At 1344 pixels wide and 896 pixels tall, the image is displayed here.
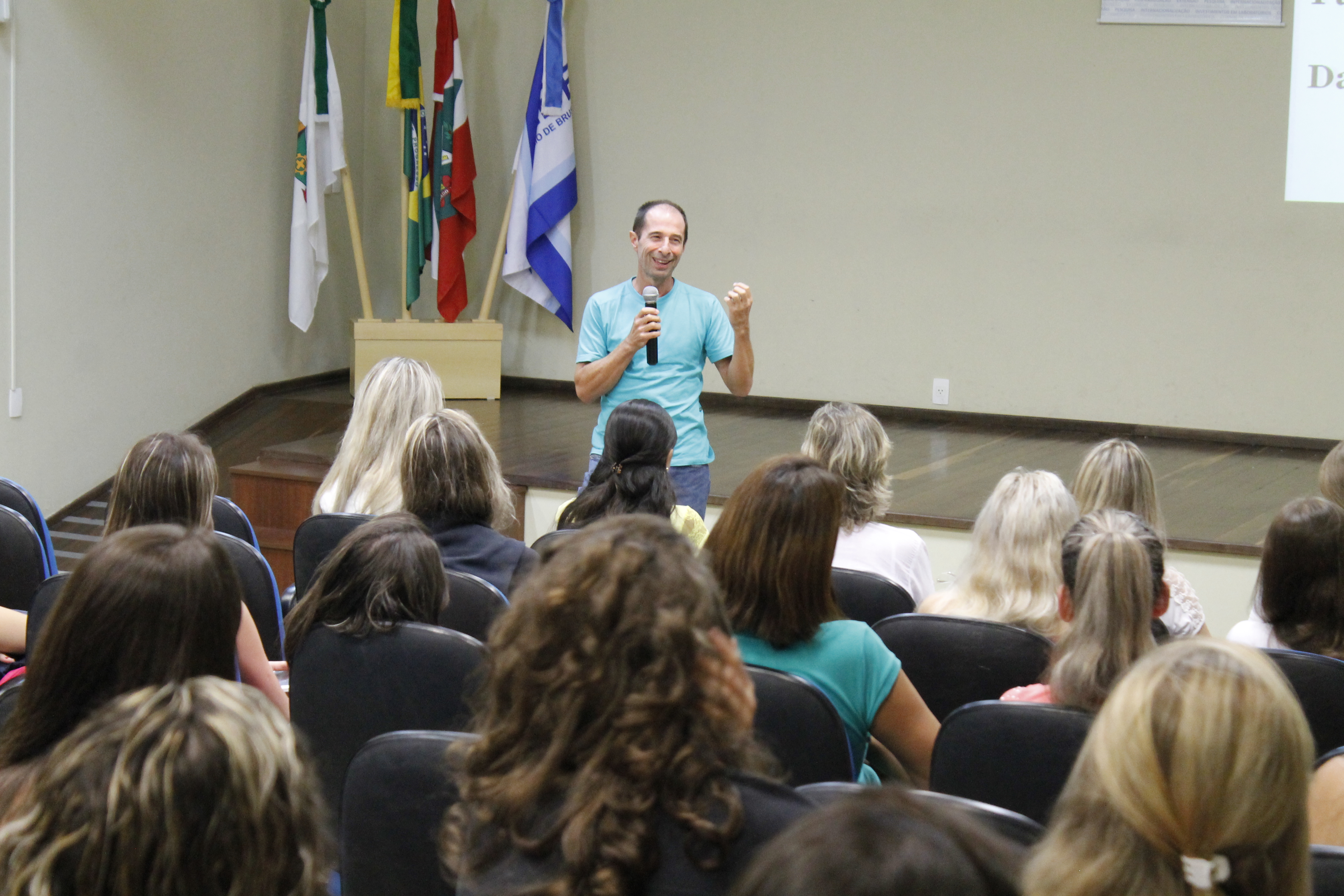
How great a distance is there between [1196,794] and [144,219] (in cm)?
611

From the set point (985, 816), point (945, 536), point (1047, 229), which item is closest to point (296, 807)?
point (985, 816)

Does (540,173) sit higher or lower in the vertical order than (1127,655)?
higher

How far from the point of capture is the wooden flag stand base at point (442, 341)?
23.7ft

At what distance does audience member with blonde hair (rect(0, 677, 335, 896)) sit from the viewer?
1010 mm

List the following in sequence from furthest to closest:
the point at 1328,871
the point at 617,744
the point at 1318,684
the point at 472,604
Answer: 1. the point at 472,604
2. the point at 1318,684
3. the point at 1328,871
4. the point at 617,744

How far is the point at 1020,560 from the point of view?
243 centimetres

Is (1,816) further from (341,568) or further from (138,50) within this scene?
(138,50)

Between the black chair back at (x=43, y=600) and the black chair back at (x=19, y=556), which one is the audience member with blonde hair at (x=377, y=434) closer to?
the black chair back at (x=19, y=556)

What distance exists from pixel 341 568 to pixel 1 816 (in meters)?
0.79

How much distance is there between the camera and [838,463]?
119 inches

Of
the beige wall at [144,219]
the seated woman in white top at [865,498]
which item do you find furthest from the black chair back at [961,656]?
the beige wall at [144,219]

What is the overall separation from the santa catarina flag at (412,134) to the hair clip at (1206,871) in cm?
674

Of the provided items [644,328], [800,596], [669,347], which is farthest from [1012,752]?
[669,347]

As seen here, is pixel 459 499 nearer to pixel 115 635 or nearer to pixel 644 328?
pixel 644 328
